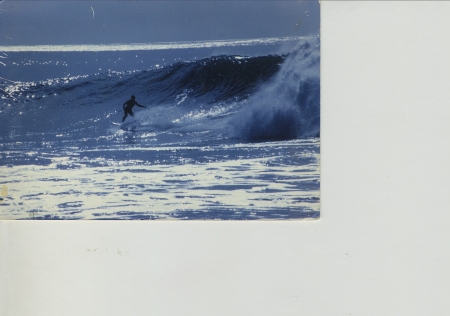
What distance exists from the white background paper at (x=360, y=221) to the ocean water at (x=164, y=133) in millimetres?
86

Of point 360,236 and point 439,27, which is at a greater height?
point 439,27

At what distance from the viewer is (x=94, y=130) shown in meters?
1.73

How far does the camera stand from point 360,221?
1.64 metres

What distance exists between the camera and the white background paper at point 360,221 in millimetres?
1627

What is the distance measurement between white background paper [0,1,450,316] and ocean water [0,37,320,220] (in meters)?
0.09

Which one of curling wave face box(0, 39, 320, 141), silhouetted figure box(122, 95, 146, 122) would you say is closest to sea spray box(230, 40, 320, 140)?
curling wave face box(0, 39, 320, 141)

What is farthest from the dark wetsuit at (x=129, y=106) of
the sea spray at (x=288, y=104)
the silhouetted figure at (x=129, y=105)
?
the sea spray at (x=288, y=104)

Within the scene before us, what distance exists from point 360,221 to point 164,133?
839 millimetres

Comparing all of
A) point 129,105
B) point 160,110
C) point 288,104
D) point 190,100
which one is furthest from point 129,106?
point 288,104

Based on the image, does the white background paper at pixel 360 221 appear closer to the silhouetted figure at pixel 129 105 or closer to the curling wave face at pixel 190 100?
the curling wave face at pixel 190 100

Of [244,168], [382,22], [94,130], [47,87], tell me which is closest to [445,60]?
[382,22]

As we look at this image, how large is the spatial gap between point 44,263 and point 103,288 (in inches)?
10.3

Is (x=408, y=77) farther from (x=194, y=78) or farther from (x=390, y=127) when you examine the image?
(x=194, y=78)

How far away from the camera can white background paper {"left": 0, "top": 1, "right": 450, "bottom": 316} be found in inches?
64.1
